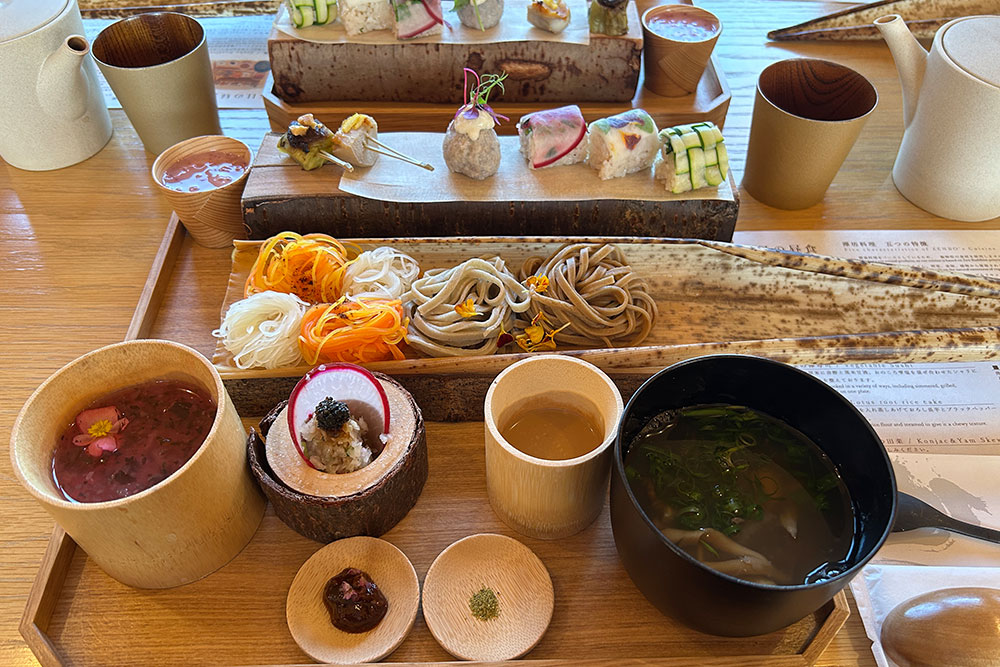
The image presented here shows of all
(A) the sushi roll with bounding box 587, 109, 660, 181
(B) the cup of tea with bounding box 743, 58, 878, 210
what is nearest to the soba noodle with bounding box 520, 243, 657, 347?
(A) the sushi roll with bounding box 587, 109, 660, 181

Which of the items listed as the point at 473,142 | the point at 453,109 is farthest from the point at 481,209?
the point at 453,109

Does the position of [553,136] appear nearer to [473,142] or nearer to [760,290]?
[473,142]

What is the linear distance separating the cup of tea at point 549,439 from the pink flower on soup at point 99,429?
0.53m

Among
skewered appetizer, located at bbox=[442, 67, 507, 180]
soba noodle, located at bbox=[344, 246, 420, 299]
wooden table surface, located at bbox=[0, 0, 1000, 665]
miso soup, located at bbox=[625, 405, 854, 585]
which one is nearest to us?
miso soup, located at bbox=[625, 405, 854, 585]

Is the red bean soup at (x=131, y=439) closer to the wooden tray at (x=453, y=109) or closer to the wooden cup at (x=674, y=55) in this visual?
the wooden tray at (x=453, y=109)

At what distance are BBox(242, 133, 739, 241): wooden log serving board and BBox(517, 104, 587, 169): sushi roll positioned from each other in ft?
0.09

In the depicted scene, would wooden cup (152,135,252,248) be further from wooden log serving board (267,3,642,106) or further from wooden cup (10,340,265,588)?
wooden cup (10,340,265,588)

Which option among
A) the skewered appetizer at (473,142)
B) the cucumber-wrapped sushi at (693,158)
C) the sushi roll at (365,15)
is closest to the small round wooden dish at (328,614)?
the skewered appetizer at (473,142)

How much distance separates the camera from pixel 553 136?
4.98 feet

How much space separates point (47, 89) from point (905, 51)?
6.08 ft

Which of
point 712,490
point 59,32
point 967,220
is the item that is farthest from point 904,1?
point 59,32

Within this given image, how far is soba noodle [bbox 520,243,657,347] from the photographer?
53.0 inches

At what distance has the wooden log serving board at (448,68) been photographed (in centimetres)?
170

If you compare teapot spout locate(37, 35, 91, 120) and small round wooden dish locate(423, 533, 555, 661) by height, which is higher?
teapot spout locate(37, 35, 91, 120)
